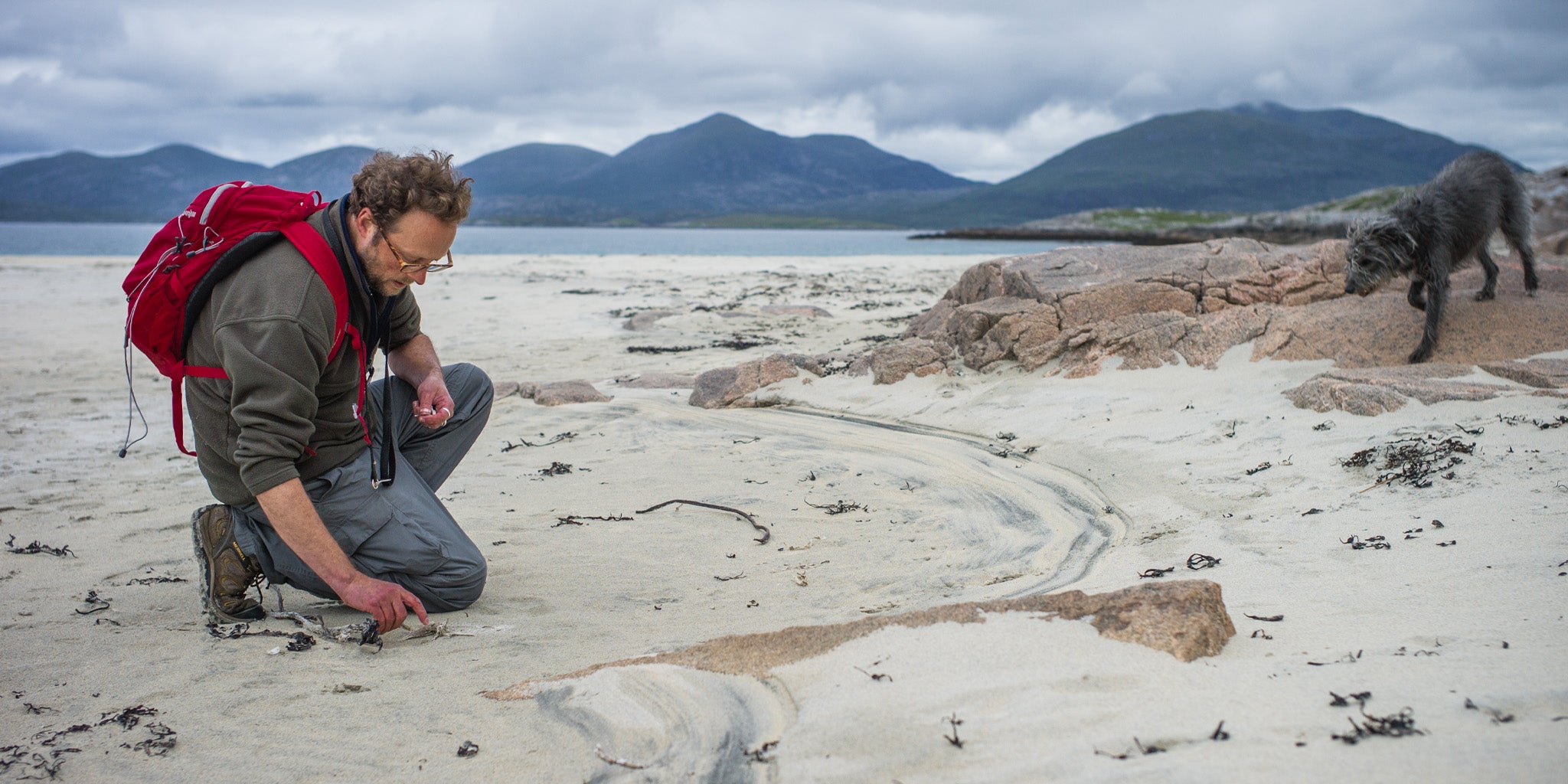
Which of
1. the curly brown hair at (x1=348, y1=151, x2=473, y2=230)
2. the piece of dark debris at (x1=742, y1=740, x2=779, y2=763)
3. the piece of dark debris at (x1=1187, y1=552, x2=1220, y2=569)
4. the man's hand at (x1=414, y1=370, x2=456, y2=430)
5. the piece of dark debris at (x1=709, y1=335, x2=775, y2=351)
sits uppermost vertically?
the curly brown hair at (x1=348, y1=151, x2=473, y2=230)

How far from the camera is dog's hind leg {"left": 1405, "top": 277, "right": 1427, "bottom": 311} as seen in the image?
5.49m

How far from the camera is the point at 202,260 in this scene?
251 centimetres

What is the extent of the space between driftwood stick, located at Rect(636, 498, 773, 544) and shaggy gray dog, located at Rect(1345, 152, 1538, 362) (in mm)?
3945

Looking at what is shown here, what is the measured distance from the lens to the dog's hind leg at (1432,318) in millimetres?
5180

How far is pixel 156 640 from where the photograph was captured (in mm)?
2682

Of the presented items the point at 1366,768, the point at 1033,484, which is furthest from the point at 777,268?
the point at 1366,768

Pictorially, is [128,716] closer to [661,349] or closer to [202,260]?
[202,260]

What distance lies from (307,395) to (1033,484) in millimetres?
3241

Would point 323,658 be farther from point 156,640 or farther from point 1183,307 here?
point 1183,307

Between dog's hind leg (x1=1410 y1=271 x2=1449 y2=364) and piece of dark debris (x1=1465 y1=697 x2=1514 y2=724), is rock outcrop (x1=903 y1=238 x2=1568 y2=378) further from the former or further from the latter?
piece of dark debris (x1=1465 y1=697 x2=1514 y2=724)

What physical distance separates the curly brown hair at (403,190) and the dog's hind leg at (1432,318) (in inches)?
204

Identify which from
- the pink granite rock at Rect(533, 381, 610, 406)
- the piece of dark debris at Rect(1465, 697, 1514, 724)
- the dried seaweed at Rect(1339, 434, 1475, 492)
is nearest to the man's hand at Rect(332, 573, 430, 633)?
the piece of dark debris at Rect(1465, 697, 1514, 724)

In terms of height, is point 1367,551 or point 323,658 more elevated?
point 1367,551

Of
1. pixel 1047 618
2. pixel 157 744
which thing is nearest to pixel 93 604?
pixel 157 744
